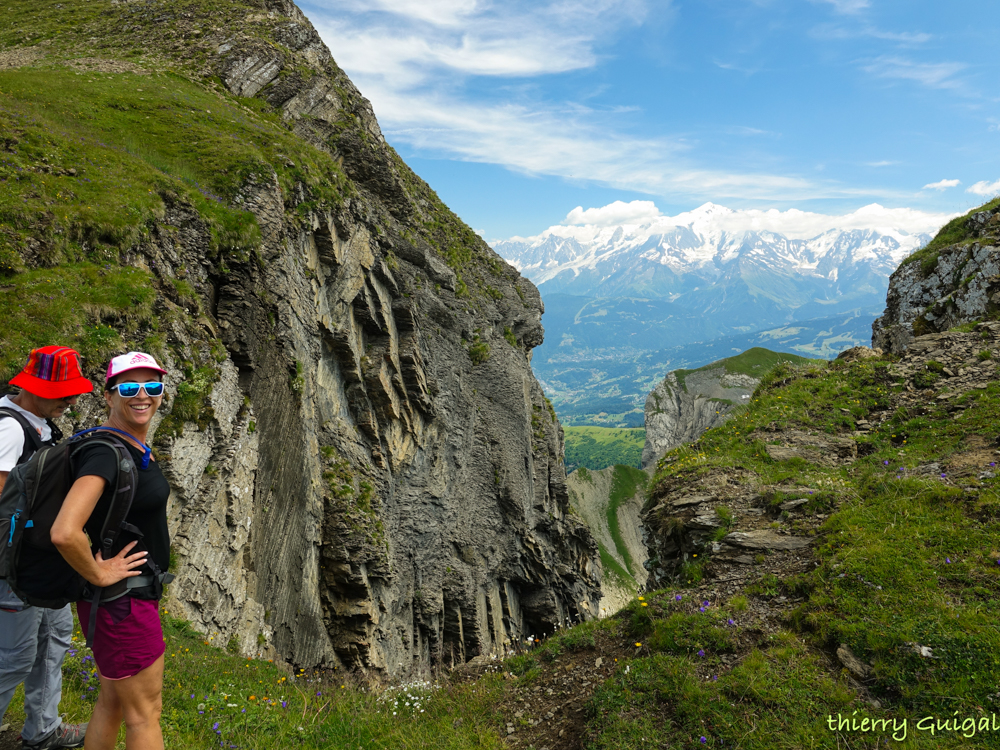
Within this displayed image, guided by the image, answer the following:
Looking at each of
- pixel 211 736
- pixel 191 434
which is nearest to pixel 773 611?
pixel 211 736

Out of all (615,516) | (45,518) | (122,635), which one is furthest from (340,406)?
(615,516)

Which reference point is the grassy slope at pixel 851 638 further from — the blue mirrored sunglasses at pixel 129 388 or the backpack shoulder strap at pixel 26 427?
the backpack shoulder strap at pixel 26 427

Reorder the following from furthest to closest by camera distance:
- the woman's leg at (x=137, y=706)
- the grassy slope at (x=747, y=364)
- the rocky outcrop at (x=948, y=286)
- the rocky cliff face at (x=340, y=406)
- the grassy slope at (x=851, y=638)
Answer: the grassy slope at (x=747, y=364) → the rocky outcrop at (x=948, y=286) → the rocky cliff face at (x=340, y=406) → the grassy slope at (x=851, y=638) → the woman's leg at (x=137, y=706)

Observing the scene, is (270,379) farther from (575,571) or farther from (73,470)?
(575,571)

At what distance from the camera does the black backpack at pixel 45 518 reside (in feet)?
16.1

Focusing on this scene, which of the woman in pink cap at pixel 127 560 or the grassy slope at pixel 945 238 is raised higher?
the grassy slope at pixel 945 238

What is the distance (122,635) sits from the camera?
496cm

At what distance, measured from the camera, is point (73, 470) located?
194 inches

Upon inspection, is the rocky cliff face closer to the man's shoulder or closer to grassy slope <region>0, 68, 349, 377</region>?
grassy slope <region>0, 68, 349, 377</region>

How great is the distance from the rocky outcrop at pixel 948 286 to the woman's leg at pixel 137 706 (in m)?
24.9

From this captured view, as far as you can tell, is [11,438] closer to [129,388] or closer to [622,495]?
[129,388]

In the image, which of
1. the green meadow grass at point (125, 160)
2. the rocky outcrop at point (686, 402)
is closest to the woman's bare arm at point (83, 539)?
the green meadow grass at point (125, 160)

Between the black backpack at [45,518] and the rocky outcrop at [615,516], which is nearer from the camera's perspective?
the black backpack at [45,518]

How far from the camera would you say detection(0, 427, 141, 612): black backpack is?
4.90 meters
